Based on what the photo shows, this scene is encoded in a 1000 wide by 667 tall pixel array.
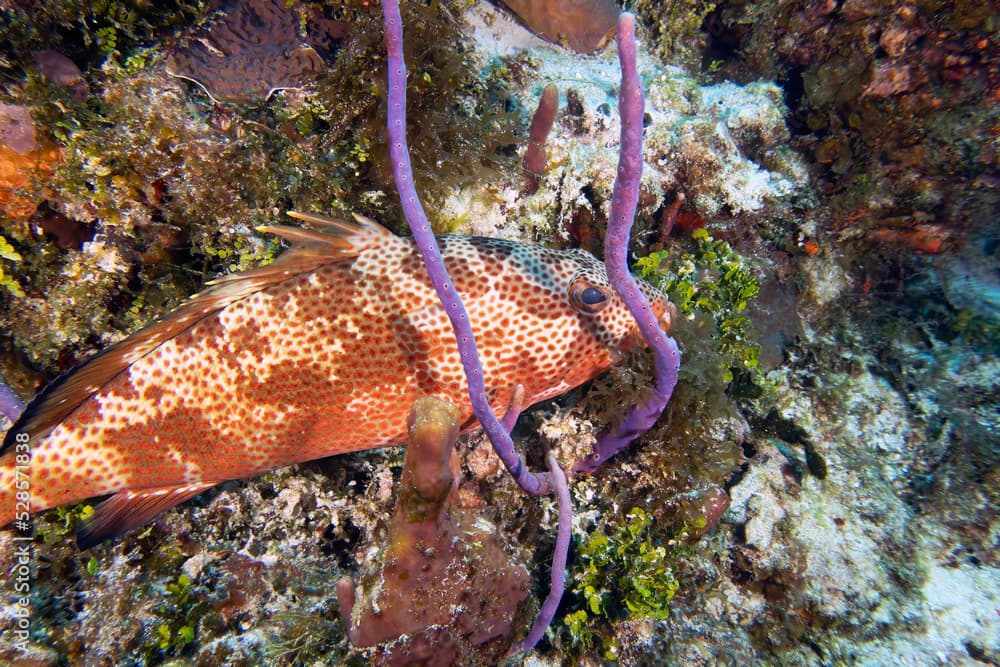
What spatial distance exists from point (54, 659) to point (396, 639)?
200 centimetres

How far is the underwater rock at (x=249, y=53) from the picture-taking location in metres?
3.22

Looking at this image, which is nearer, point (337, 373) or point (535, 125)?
point (337, 373)

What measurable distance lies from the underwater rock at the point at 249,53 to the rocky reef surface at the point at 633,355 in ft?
0.22

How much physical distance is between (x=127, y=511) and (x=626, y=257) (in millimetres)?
3415

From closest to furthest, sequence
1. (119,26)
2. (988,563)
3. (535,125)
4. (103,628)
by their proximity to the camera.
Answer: (103,628), (119,26), (988,563), (535,125)

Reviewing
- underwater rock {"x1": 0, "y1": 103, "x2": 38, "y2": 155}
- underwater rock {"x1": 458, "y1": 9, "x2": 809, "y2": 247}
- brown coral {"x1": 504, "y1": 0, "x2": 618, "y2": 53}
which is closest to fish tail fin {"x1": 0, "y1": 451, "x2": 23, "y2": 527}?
underwater rock {"x1": 0, "y1": 103, "x2": 38, "y2": 155}

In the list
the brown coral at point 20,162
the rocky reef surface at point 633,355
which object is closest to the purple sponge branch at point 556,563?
the rocky reef surface at point 633,355

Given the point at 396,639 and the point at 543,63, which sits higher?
the point at 543,63

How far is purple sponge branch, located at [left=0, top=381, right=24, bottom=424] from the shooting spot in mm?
2822

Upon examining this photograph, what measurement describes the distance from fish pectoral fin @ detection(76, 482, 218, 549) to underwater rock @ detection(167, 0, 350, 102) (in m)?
2.81

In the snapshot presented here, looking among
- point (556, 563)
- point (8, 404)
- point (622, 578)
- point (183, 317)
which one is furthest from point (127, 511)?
point (622, 578)

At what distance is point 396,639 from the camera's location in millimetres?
2143

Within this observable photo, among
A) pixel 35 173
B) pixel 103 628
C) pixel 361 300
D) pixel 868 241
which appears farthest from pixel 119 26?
pixel 868 241

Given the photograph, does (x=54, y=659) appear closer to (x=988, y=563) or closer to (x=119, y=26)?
(x=119, y=26)
